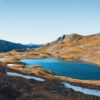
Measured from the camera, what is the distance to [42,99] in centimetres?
1288

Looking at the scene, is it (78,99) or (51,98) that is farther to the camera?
(78,99)

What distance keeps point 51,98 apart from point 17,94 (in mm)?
4378

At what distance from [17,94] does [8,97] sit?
3.85 ft

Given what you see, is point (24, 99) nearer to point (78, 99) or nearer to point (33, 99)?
point (33, 99)

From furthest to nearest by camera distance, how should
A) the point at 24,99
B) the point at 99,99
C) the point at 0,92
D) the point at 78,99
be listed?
the point at 99,99, the point at 78,99, the point at 0,92, the point at 24,99

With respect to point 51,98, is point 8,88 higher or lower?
higher

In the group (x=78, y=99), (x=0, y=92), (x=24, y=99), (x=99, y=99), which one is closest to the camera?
(x=24, y=99)

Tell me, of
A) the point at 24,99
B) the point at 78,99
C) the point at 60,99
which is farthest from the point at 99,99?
the point at 24,99

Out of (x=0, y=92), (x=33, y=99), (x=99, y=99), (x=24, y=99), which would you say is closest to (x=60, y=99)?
(x=33, y=99)

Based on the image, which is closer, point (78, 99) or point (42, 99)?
point (42, 99)

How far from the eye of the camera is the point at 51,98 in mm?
13492

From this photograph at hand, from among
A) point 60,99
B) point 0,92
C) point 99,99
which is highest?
point 0,92

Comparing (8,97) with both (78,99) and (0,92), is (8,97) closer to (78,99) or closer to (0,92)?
(0,92)

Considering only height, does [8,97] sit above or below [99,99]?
above
